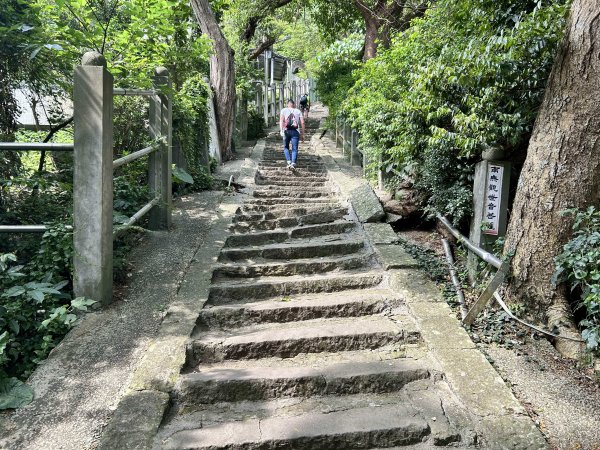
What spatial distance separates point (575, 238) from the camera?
378 cm

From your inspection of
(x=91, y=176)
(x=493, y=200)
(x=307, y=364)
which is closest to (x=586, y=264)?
(x=493, y=200)

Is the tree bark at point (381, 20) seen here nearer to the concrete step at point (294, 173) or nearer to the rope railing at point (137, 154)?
the concrete step at point (294, 173)

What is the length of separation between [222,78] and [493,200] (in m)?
7.97

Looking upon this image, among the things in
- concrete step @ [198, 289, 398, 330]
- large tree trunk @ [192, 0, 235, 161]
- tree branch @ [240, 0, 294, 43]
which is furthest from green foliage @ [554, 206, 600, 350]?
tree branch @ [240, 0, 294, 43]

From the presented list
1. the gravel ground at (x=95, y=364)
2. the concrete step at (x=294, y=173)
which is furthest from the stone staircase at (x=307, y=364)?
the concrete step at (x=294, y=173)

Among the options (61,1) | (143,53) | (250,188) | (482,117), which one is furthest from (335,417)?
(250,188)

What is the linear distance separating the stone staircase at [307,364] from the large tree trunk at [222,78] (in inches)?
243

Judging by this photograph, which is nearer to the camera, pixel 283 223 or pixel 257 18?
pixel 283 223

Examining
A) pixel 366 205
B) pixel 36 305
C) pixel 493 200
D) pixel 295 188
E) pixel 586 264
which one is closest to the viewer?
pixel 586 264

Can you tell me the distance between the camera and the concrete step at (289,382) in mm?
3246

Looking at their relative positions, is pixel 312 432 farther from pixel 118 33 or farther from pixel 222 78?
pixel 222 78

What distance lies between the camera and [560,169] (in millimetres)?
3848

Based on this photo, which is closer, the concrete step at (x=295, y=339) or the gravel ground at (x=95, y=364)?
the gravel ground at (x=95, y=364)

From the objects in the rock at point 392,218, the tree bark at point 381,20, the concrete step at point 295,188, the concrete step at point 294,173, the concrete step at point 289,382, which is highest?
the tree bark at point 381,20
